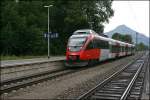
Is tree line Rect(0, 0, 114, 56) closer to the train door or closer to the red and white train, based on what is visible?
the train door

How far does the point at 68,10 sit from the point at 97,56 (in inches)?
1391

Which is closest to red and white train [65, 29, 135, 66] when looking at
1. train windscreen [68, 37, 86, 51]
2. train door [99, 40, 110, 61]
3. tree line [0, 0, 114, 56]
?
train windscreen [68, 37, 86, 51]

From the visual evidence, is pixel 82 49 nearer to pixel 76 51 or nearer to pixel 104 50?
pixel 76 51

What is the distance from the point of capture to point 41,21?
67312 millimetres

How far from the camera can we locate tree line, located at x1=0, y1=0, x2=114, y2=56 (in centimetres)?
5594

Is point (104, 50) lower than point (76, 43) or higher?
lower

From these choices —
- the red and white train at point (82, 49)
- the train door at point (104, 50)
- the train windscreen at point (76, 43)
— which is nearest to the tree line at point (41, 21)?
the train door at point (104, 50)

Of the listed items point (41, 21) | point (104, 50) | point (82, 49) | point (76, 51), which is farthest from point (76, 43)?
point (41, 21)

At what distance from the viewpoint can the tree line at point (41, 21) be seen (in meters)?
55.9

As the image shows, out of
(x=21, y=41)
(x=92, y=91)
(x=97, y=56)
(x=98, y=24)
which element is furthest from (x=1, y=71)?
(x=98, y=24)

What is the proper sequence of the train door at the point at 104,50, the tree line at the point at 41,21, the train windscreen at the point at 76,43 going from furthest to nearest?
the tree line at the point at 41,21
the train door at the point at 104,50
the train windscreen at the point at 76,43

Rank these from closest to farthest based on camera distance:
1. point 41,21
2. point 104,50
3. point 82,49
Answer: point 82,49 → point 104,50 → point 41,21

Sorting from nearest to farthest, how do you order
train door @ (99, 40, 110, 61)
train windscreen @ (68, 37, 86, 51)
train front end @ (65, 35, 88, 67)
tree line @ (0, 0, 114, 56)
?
train front end @ (65, 35, 88, 67), train windscreen @ (68, 37, 86, 51), train door @ (99, 40, 110, 61), tree line @ (0, 0, 114, 56)

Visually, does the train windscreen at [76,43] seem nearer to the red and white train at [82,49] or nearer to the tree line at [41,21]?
the red and white train at [82,49]
